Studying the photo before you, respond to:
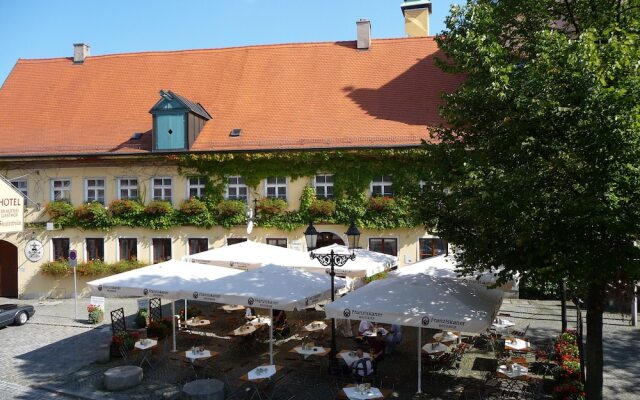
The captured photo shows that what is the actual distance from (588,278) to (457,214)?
2437mm

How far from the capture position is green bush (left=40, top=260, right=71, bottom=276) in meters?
24.0

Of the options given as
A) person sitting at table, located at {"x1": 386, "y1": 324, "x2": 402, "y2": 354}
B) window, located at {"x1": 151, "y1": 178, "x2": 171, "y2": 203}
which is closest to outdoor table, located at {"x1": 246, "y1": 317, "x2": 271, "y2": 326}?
person sitting at table, located at {"x1": 386, "y1": 324, "x2": 402, "y2": 354}

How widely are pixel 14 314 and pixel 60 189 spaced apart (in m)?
7.53

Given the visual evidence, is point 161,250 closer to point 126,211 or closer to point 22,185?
point 126,211

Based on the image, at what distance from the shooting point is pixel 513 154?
919cm

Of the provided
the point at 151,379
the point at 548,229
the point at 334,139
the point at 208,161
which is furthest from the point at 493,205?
the point at 208,161

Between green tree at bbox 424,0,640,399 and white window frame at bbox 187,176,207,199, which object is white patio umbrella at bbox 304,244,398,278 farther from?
white window frame at bbox 187,176,207,199

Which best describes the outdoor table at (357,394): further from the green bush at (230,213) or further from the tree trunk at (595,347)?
the green bush at (230,213)

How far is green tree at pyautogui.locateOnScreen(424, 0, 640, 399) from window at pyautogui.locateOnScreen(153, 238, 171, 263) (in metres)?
15.9

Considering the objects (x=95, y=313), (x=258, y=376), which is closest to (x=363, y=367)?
(x=258, y=376)

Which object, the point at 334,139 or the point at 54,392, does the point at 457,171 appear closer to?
the point at 54,392

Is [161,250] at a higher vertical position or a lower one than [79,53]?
lower

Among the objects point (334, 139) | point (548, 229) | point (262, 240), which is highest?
point (334, 139)

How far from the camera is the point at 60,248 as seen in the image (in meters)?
24.5
